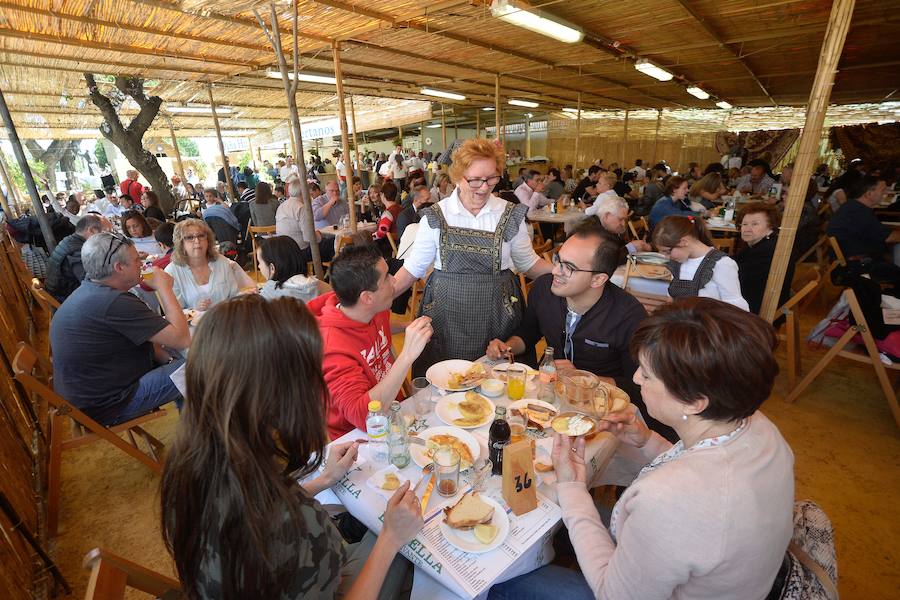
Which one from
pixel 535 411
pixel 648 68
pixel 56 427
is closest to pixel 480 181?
pixel 535 411

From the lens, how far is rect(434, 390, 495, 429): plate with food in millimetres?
1710

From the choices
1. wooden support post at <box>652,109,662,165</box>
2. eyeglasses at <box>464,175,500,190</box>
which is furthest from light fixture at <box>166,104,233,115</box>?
wooden support post at <box>652,109,662,165</box>

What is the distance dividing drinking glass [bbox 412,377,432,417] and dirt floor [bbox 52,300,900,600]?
1580 millimetres

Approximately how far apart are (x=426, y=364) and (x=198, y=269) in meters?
2.34

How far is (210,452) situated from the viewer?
88 centimetres

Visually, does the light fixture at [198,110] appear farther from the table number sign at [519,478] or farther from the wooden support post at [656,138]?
the wooden support post at [656,138]

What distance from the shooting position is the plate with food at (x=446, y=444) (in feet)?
4.86

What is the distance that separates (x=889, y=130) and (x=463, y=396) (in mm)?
19055

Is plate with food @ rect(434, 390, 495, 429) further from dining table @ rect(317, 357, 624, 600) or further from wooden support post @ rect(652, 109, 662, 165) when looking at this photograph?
wooden support post @ rect(652, 109, 662, 165)

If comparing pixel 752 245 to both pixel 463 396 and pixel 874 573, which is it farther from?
pixel 463 396

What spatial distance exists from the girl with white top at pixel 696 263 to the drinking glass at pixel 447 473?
230 centimetres

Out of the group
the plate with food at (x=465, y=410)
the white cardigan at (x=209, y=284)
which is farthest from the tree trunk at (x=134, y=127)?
the plate with food at (x=465, y=410)

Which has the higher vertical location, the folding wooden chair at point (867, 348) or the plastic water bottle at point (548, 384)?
the plastic water bottle at point (548, 384)

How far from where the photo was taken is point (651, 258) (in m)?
4.20
